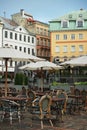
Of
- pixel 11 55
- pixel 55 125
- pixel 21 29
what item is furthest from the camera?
pixel 21 29

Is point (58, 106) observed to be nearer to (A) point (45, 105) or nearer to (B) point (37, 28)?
(A) point (45, 105)

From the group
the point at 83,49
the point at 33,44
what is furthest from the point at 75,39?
the point at 33,44

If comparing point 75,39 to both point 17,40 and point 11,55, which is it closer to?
point 17,40

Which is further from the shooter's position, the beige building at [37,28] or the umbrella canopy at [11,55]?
the beige building at [37,28]

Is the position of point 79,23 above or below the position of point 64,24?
above

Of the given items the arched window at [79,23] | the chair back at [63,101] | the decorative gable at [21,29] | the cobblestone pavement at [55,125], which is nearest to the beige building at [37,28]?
the decorative gable at [21,29]

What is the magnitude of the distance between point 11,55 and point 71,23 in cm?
5308

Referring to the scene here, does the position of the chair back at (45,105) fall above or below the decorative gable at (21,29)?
below

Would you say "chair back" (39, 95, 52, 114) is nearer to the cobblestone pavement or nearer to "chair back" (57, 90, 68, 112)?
the cobblestone pavement

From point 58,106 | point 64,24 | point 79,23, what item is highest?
point 79,23

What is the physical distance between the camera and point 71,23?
6494 cm

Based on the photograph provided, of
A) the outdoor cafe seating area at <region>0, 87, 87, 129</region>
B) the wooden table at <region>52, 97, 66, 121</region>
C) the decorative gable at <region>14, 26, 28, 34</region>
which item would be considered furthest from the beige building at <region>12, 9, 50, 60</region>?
the wooden table at <region>52, 97, 66, 121</region>

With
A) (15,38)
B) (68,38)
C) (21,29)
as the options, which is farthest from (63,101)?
(21,29)

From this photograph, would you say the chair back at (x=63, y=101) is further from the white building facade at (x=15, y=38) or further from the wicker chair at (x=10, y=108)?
the white building facade at (x=15, y=38)
